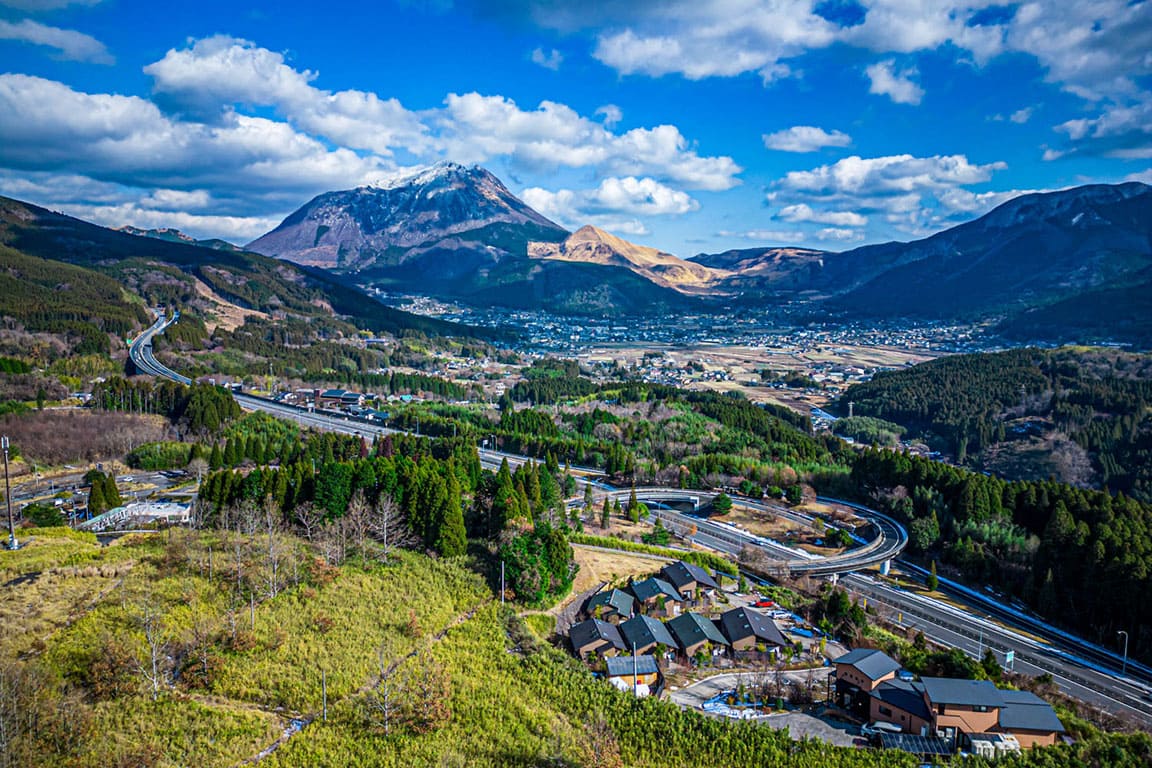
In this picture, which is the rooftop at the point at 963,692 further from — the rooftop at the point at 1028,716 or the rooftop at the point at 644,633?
the rooftop at the point at 644,633

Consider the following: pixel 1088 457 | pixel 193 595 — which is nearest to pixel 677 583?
pixel 193 595

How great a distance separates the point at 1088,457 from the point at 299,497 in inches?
3730

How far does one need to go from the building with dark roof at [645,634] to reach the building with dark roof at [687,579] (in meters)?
5.51

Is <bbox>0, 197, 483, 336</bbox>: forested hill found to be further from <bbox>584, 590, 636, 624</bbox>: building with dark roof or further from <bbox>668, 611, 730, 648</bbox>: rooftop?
<bbox>668, 611, 730, 648</bbox>: rooftop

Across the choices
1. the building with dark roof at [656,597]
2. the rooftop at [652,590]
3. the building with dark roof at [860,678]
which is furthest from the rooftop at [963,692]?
the rooftop at [652,590]

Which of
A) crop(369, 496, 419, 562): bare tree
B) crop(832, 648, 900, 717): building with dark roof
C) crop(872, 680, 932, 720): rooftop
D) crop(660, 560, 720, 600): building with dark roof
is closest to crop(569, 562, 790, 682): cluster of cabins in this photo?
crop(660, 560, 720, 600): building with dark roof

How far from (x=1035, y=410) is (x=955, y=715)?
10006 cm

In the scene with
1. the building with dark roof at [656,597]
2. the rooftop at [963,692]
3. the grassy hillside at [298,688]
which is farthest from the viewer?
the building with dark roof at [656,597]

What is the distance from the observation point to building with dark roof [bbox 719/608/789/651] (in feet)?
110

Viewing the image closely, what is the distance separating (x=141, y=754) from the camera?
19.1 metres

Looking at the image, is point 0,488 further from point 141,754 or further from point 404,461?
point 141,754

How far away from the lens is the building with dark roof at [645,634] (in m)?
32.5

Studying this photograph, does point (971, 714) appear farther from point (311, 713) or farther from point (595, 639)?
point (311, 713)

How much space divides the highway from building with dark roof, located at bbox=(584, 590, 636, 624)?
47.5 feet
